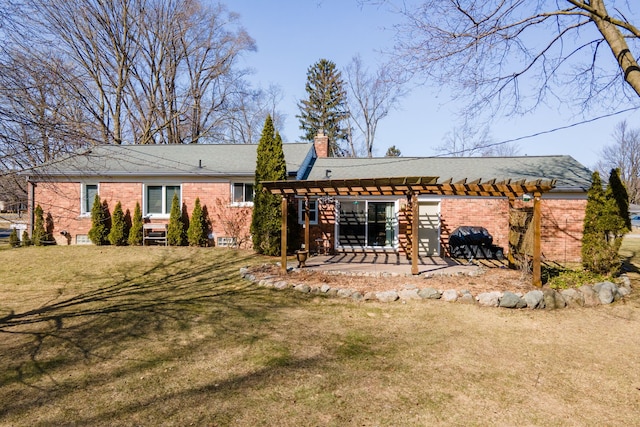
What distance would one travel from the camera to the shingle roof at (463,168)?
14544 mm

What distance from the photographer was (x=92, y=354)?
187 inches

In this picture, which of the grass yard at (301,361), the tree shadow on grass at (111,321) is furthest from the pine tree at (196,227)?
the grass yard at (301,361)

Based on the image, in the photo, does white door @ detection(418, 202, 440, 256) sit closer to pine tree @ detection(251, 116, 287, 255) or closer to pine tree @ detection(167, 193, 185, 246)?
pine tree @ detection(251, 116, 287, 255)

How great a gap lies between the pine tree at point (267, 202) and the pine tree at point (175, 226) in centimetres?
321

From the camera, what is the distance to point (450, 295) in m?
7.59

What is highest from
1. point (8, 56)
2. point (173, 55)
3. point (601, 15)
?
point (173, 55)

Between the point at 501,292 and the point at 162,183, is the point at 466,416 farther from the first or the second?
the point at 162,183

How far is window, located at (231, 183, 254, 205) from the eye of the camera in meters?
14.8

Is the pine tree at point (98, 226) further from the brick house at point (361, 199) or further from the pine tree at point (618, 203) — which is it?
the pine tree at point (618, 203)

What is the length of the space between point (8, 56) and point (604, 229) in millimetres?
11912

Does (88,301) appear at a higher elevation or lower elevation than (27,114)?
lower

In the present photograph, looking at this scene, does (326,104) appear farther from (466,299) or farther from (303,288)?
(466,299)

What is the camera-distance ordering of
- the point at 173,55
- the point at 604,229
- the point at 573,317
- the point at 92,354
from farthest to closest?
the point at 173,55 < the point at 604,229 < the point at 573,317 < the point at 92,354

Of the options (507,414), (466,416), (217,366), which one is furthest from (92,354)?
(507,414)
